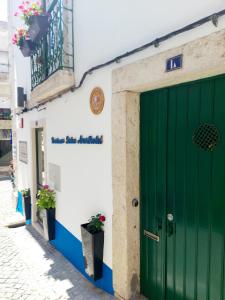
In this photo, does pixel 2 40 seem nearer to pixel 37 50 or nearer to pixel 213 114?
pixel 37 50

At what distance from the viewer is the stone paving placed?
396cm

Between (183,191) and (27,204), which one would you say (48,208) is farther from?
(183,191)

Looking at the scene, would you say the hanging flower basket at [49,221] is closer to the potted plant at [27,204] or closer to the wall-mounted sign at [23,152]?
the potted plant at [27,204]

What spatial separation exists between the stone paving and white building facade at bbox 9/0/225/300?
24cm

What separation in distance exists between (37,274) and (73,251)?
0.75 meters

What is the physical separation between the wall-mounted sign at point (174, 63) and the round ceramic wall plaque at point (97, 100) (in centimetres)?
131

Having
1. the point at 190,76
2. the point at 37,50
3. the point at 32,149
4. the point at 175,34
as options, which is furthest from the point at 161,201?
the point at 32,149

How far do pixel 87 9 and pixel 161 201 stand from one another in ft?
10.3

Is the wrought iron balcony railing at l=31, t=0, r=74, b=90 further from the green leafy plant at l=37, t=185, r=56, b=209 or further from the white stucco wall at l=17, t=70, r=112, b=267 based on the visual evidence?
the green leafy plant at l=37, t=185, r=56, b=209

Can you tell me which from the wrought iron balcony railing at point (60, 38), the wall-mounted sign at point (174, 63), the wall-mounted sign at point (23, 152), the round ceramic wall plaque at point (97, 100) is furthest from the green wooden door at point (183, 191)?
the wall-mounted sign at point (23, 152)

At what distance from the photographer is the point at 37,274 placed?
4641mm

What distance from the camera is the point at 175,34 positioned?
2396 mm

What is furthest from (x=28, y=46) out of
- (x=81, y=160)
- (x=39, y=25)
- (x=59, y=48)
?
(x=81, y=160)

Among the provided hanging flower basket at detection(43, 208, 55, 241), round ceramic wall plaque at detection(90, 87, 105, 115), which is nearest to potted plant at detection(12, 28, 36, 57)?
round ceramic wall plaque at detection(90, 87, 105, 115)
